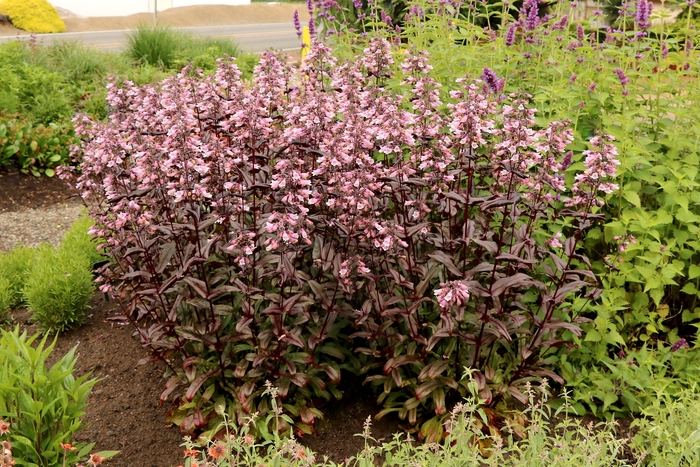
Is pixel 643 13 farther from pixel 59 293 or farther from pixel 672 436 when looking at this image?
pixel 59 293

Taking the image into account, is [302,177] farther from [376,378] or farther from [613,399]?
[613,399]

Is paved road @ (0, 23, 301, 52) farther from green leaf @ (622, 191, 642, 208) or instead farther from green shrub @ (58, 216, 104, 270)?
green leaf @ (622, 191, 642, 208)

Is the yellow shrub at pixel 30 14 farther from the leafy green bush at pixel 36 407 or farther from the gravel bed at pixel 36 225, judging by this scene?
the leafy green bush at pixel 36 407

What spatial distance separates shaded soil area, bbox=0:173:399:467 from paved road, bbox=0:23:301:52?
16.9m

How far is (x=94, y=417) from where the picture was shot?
3.85 meters

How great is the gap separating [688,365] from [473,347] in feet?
4.56

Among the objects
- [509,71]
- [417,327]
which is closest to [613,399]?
[417,327]

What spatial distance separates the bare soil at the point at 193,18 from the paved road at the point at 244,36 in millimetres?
1391

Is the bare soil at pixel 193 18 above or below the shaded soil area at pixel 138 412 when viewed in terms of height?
above

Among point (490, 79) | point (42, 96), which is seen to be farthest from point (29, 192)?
point (490, 79)

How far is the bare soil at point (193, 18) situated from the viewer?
1068 inches

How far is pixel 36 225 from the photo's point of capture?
680 centimetres

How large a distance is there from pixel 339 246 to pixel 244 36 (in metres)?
25.4

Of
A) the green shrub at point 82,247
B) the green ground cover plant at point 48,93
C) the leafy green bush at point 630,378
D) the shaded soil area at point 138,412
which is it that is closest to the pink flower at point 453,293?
the shaded soil area at point 138,412
